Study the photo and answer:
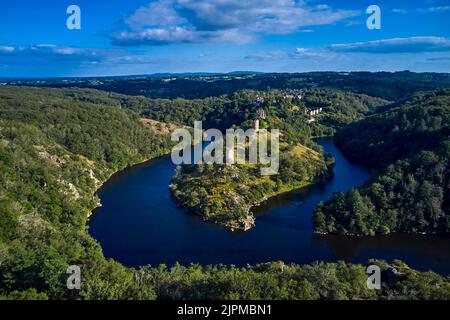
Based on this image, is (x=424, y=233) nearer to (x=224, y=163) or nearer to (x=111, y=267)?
(x=224, y=163)

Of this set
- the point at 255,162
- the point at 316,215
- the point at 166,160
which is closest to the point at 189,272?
the point at 316,215

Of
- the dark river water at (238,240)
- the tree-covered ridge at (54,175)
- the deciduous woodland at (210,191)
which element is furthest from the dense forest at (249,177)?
the tree-covered ridge at (54,175)

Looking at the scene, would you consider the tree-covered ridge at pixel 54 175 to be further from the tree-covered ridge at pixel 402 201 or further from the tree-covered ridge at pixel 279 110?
the tree-covered ridge at pixel 402 201

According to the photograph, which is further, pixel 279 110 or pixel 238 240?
pixel 279 110

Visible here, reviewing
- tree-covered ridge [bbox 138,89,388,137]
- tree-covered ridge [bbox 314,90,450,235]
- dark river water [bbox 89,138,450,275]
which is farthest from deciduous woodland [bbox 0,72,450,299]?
dark river water [bbox 89,138,450,275]

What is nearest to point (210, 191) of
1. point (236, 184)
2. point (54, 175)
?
point (236, 184)

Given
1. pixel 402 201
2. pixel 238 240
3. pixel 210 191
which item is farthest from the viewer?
pixel 210 191

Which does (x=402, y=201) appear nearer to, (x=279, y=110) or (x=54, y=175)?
(x=54, y=175)
